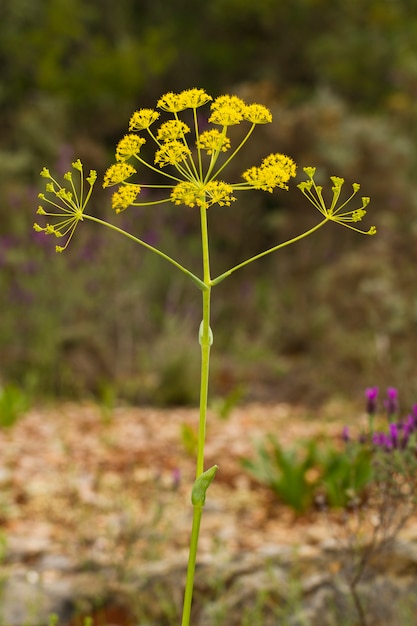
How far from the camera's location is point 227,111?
3.47 feet

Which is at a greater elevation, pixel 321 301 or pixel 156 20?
pixel 156 20

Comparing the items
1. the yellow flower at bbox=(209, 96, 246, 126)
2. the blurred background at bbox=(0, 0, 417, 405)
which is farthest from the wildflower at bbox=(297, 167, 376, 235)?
the blurred background at bbox=(0, 0, 417, 405)

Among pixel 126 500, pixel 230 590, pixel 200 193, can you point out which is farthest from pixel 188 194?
pixel 126 500

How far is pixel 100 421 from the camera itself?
14.4 feet

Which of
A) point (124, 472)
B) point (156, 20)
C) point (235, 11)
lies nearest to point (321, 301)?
point (124, 472)

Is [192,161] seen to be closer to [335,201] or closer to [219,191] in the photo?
[219,191]

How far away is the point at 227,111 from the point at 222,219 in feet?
27.4

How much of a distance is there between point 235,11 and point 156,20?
149 centimetres

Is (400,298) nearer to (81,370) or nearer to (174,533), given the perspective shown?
(81,370)

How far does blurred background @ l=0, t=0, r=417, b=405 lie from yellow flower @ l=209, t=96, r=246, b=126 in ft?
12.8

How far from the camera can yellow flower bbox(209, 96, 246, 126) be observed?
105 centimetres

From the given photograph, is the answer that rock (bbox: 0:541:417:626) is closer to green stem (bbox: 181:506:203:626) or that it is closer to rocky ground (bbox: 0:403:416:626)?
rocky ground (bbox: 0:403:416:626)

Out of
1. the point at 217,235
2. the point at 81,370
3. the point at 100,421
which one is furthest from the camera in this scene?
the point at 217,235

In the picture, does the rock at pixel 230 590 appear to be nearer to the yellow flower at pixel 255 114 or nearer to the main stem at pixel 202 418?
the main stem at pixel 202 418
